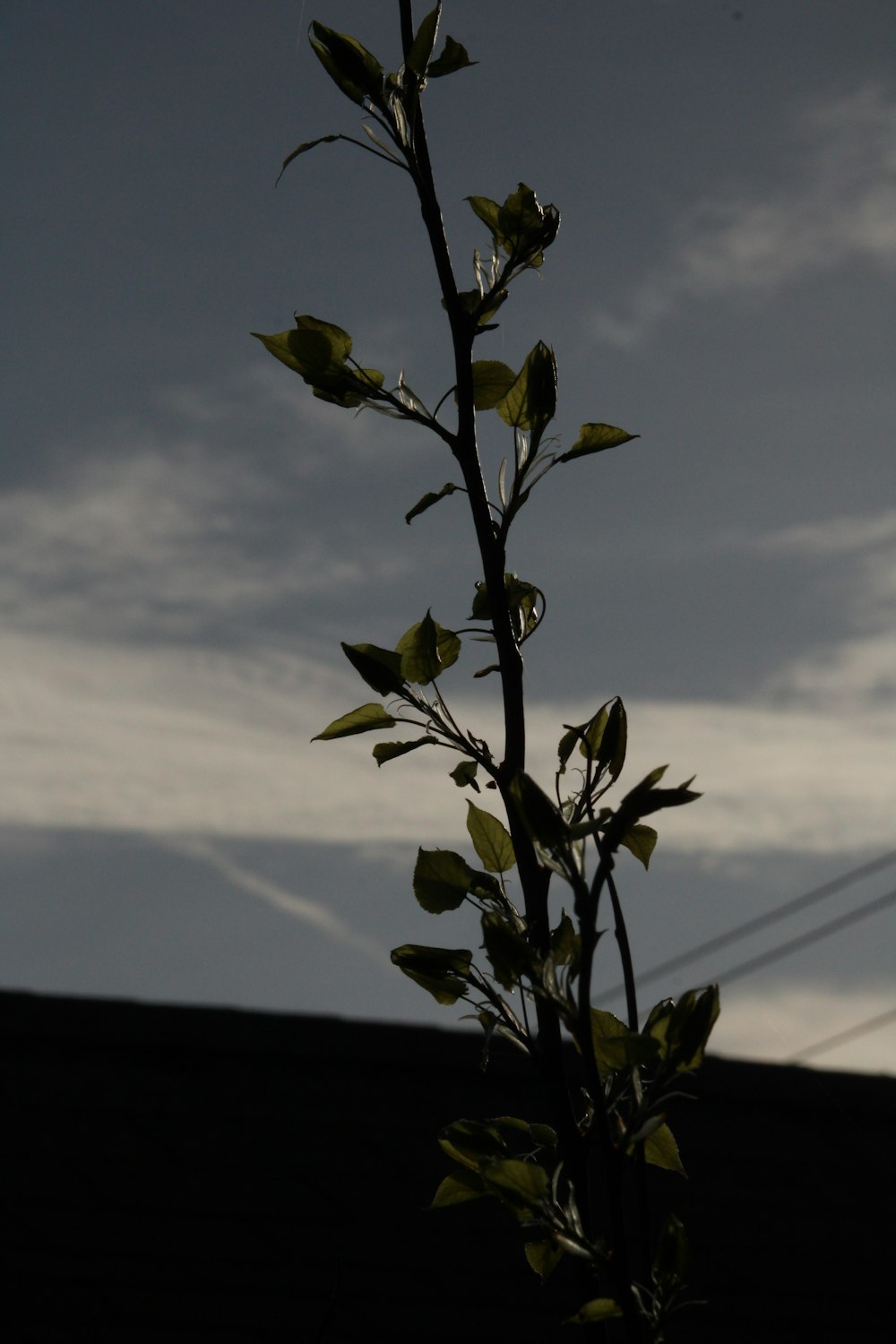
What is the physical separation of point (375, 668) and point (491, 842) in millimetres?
152

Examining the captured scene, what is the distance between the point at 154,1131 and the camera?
3582mm

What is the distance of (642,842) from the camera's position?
0.81 meters

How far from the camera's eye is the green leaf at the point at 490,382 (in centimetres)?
88

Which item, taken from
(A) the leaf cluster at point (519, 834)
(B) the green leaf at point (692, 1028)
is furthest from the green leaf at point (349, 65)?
(B) the green leaf at point (692, 1028)

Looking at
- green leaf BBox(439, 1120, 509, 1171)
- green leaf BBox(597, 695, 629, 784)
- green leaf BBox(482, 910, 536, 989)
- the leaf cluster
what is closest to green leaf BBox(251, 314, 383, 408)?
the leaf cluster

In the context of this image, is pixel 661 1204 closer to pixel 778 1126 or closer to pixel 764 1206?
pixel 764 1206

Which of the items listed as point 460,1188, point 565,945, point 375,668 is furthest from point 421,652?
point 460,1188

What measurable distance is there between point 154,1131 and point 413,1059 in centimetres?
92

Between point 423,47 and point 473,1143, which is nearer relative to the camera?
point 473,1143

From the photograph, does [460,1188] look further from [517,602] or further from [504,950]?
[517,602]

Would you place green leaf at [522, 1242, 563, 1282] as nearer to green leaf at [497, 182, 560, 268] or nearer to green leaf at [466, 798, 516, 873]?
green leaf at [466, 798, 516, 873]

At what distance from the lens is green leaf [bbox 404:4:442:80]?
2.72 ft

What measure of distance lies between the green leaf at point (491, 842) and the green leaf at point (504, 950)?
19cm

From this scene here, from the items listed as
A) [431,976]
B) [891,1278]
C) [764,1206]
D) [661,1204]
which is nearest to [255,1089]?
[661,1204]
